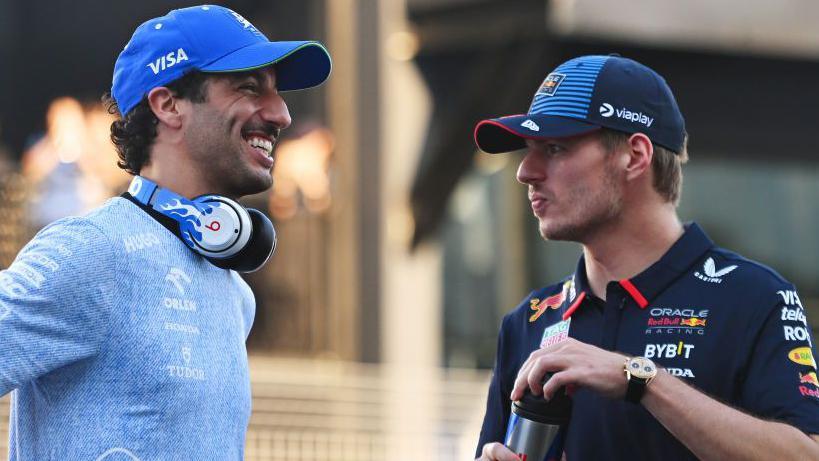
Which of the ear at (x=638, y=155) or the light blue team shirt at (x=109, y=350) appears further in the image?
the ear at (x=638, y=155)

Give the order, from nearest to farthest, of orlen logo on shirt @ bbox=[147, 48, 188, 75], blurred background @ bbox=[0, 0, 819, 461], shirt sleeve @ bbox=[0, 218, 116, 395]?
shirt sleeve @ bbox=[0, 218, 116, 395]
orlen logo on shirt @ bbox=[147, 48, 188, 75]
blurred background @ bbox=[0, 0, 819, 461]

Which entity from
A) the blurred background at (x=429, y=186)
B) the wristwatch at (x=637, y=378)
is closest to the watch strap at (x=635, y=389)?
the wristwatch at (x=637, y=378)

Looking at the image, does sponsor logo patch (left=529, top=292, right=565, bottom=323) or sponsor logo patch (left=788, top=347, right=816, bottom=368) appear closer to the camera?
sponsor logo patch (left=788, top=347, right=816, bottom=368)

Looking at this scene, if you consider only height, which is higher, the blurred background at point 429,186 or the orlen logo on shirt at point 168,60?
the orlen logo on shirt at point 168,60

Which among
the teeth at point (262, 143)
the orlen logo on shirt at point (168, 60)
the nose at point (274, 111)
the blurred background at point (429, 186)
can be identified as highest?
the orlen logo on shirt at point (168, 60)

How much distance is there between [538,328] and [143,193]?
45.0 inches

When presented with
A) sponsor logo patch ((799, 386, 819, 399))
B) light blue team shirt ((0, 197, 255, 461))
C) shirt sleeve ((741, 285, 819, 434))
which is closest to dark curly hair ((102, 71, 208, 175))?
light blue team shirt ((0, 197, 255, 461))

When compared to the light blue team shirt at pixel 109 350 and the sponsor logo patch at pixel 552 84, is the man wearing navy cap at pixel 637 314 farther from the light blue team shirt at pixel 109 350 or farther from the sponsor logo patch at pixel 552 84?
the light blue team shirt at pixel 109 350

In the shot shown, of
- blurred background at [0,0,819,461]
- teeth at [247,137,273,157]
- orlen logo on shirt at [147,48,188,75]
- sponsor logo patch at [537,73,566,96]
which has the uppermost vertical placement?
orlen logo on shirt at [147,48,188,75]

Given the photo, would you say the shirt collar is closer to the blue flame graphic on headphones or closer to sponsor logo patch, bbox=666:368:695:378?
sponsor logo patch, bbox=666:368:695:378

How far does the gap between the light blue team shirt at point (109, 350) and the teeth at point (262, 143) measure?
358mm

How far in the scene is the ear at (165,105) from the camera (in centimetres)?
306

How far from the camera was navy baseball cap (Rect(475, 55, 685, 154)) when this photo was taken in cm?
331

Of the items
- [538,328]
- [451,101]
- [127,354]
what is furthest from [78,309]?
[451,101]
